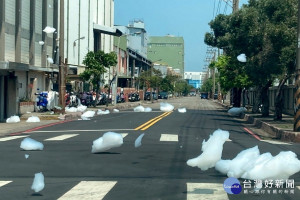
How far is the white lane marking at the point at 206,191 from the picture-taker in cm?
796

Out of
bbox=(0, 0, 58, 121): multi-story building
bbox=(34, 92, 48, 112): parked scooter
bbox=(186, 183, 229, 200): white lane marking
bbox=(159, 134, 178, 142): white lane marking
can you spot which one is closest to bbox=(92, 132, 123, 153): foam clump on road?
bbox=(159, 134, 178, 142): white lane marking

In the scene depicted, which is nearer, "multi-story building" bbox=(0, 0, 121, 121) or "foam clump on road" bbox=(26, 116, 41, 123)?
"foam clump on road" bbox=(26, 116, 41, 123)

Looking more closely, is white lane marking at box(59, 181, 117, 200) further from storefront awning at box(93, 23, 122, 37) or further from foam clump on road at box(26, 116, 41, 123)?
storefront awning at box(93, 23, 122, 37)

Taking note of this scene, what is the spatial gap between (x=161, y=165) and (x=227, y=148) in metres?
3.85

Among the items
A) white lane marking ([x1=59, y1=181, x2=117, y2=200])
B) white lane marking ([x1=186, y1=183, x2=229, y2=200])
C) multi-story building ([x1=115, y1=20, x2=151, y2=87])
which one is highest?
multi-story building ([x1=115, y1=20, x2=151, y2=87])

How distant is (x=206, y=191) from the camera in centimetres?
845

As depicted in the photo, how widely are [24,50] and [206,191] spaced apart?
99.1 ft

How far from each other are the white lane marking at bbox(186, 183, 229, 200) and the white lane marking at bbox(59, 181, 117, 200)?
4.34 feet

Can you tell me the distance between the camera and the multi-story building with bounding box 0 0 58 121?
102 feet

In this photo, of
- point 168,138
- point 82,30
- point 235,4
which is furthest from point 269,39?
point 82,30

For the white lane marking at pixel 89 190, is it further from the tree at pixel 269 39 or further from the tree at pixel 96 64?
the tree at pixel 96 64

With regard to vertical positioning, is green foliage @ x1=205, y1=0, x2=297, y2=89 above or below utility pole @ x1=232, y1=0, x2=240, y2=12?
below

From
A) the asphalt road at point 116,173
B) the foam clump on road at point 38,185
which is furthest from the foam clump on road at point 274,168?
the foam clump on road at point 38,185

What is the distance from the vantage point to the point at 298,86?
770 inches
